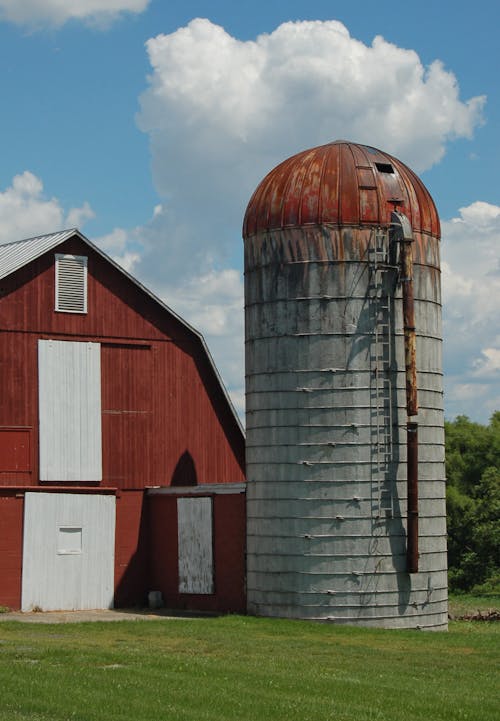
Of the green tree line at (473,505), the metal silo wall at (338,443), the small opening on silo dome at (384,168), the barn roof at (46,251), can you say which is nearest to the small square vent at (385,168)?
the small opening on silo dome at (384,168)

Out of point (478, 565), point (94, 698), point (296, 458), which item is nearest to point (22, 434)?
point (296, 458)

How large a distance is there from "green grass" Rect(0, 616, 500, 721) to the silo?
139cm

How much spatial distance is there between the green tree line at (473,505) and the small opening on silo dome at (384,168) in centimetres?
1822

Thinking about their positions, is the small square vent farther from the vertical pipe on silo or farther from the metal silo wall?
the metal silo wall

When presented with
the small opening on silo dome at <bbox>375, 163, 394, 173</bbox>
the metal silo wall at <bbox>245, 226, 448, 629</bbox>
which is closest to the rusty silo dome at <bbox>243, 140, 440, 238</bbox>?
the small opening on silo dome at <bbox>375, 163, 394, 173</bbox>

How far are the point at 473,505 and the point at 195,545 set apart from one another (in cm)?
2058

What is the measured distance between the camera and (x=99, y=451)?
32.7m

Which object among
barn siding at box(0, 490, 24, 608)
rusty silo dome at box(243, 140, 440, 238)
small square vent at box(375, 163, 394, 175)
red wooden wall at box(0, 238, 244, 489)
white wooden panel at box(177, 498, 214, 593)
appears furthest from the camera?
red wooden wall at box(0, 238, 244, 489)

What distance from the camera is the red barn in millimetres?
30797

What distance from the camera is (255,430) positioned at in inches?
1148

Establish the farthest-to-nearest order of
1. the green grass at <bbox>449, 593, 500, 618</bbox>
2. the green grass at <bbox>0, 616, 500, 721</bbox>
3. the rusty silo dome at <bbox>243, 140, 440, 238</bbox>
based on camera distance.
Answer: the green grass at <bbox>449, 593, 500, 618</bbox> → the rusty silo dome at <bbox>243, 140, 440, 238</bbox> → the green grass at <bbox>0, 616, 500, 721</bbox>

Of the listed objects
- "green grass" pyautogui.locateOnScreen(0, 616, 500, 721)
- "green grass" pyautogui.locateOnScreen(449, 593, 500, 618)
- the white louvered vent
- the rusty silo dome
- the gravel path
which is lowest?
"green grass" pyautogui.locateOnScreen(449, 593, 500, 618)

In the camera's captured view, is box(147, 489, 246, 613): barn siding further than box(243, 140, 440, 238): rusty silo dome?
Yes

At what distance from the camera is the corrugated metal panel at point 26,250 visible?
31953 millimetres
